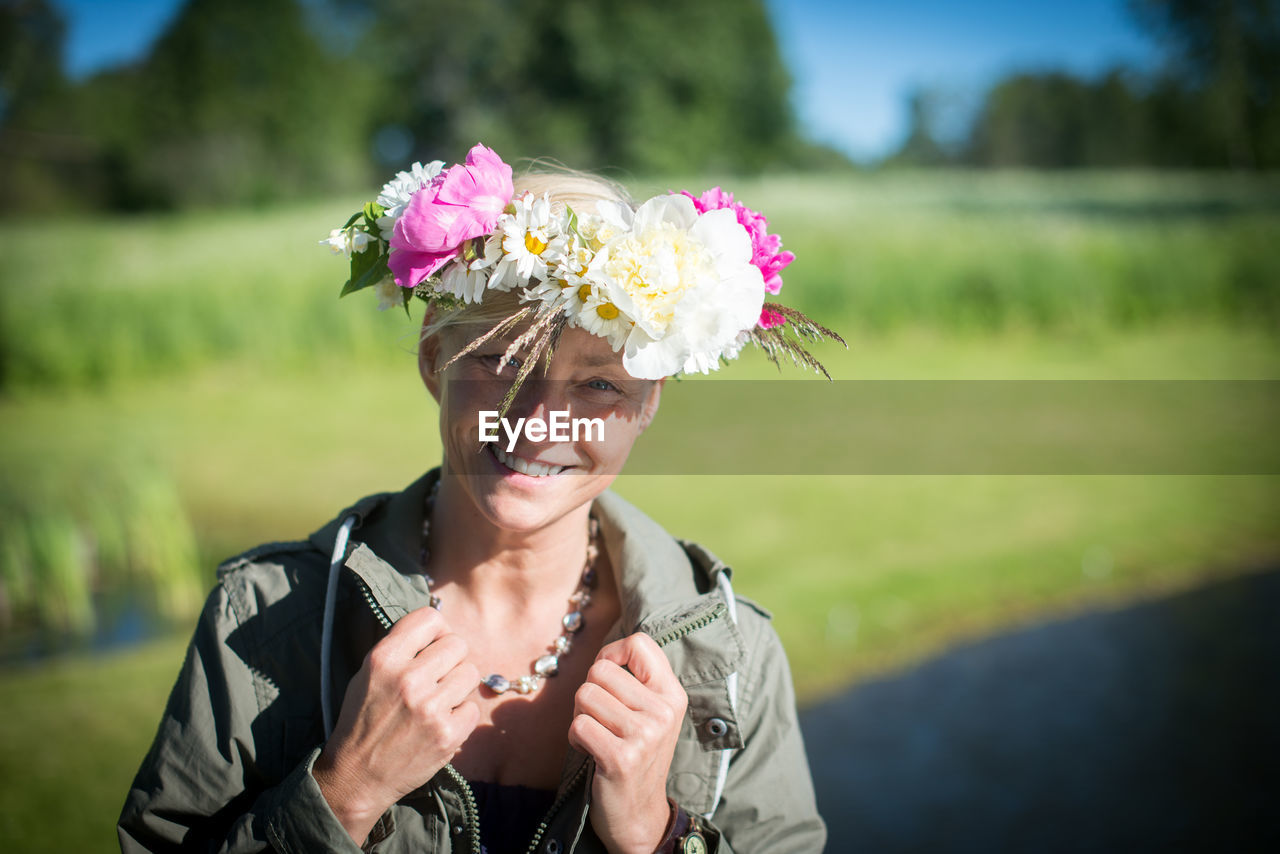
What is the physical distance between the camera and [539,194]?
1570mm

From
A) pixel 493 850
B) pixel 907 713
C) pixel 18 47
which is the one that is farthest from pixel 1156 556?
pixel 18 47

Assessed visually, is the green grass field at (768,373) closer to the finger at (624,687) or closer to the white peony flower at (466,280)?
the finger at (624,687)

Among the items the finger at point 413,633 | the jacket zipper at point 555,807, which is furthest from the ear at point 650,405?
the jacket zipper at point 555,807

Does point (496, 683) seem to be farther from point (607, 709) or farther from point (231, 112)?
point (231, 112)

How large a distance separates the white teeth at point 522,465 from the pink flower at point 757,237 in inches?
18.5

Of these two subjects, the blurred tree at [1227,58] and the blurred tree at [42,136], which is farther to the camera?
the blurred tree at [1227,58]

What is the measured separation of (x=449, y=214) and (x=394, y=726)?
2.67 ft

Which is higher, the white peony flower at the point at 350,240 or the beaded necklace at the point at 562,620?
the white peony flower at the point at 350,240

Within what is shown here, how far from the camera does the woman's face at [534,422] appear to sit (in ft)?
4.94

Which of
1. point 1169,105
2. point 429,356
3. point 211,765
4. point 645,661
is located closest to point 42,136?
point 429,356

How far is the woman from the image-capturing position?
53.9 inches

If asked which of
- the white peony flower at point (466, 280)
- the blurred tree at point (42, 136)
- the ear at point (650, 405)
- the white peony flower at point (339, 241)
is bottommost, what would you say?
the ear at point (650, 405)

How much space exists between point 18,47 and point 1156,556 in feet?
50.4

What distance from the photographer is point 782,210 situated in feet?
56.8
